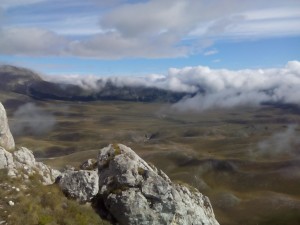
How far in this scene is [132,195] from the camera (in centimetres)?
2992

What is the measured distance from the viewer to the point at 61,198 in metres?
28.4

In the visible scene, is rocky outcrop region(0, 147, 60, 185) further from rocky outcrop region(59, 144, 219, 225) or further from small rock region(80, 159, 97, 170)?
small rock region(80, 159, 97, 170)

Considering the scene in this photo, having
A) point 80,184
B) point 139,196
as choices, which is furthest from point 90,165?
point 139,196

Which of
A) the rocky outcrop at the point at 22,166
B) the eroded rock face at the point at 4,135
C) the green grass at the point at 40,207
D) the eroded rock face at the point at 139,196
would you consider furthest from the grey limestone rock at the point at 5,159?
the eroded rock face at the point at 139,196

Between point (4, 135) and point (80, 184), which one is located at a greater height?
point (4, 135)

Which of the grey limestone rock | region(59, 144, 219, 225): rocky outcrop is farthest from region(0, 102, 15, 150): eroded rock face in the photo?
region(59, 144, 219, 225): rocky outcrop

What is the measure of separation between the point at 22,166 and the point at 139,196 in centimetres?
825

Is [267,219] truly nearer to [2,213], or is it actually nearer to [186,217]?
[186,217]

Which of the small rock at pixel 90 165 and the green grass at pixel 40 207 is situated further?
the small rock at pixel 90 165

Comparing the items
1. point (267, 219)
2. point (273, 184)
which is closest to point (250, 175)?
point (273, 184)

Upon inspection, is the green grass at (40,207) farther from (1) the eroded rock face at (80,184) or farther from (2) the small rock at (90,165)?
(2) the small rock at (90,165)

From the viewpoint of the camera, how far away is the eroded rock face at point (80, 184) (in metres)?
29.6

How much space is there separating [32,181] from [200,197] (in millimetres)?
14716

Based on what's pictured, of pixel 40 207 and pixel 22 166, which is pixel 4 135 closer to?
pixel 22 166
